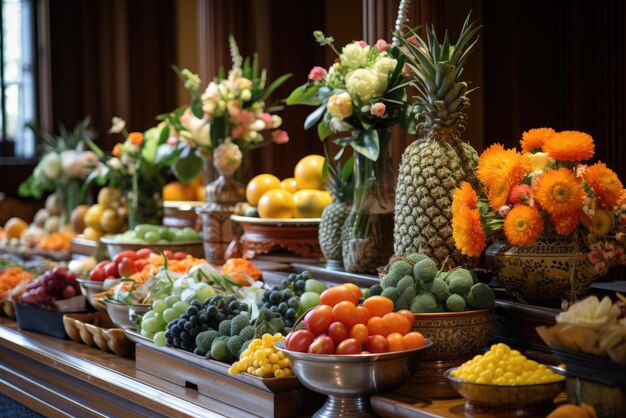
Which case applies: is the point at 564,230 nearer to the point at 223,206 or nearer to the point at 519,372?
the point at 519,372

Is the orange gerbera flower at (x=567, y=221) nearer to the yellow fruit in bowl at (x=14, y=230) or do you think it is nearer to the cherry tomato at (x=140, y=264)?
the cherry tomato at (x=140, y=264)

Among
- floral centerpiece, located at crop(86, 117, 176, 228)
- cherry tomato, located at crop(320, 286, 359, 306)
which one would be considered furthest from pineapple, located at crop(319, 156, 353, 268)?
floral centerpiece, located at crop(86, 117, 176, 228)

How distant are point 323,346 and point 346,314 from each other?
10cm

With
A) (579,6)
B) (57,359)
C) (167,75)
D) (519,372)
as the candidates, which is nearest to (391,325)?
(519,372)

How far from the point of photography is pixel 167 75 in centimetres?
655

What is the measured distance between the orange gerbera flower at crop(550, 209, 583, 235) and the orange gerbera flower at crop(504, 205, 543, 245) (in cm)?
4

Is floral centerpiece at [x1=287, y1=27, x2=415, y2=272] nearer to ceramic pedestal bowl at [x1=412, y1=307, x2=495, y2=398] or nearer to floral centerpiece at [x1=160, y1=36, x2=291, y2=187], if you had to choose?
ceramic pedestal bowl at [x1=412, y1=307, x2=495, y2=398]

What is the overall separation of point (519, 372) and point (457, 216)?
0.51m

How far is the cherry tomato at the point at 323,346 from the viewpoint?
6.73 feet

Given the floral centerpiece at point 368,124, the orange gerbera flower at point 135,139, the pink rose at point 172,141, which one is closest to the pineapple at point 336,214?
the floral centerpiece at point 368,124

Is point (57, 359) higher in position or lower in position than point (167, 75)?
lower

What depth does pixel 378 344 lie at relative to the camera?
207cm

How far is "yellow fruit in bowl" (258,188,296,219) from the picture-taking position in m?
3.57

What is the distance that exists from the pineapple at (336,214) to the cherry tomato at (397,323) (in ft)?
3.26
